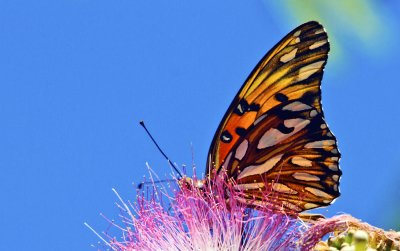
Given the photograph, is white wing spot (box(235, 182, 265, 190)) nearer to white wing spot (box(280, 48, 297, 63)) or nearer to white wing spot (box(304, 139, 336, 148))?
white wing spot (box(304, 139, 336, 148))

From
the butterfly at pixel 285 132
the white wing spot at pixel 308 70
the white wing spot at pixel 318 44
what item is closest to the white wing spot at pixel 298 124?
the butterfly at pixel 285 132

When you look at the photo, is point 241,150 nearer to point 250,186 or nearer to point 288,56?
point 250,186

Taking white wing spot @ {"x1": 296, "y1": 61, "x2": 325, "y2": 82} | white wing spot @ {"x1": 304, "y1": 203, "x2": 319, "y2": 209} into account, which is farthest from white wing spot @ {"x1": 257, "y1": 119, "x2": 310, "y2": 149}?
white wing spot @ {"x1": 304, "y1": 203, "x2": 319, "y2": 209}

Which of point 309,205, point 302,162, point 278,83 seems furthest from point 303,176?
point 278,83

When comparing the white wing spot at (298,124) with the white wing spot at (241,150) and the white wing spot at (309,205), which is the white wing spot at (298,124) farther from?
the white wing spot at (309,205)

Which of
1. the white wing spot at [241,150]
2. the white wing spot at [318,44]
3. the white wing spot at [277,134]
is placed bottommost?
the white wing spot at [277,134]

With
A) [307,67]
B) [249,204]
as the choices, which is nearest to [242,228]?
[249,204]
